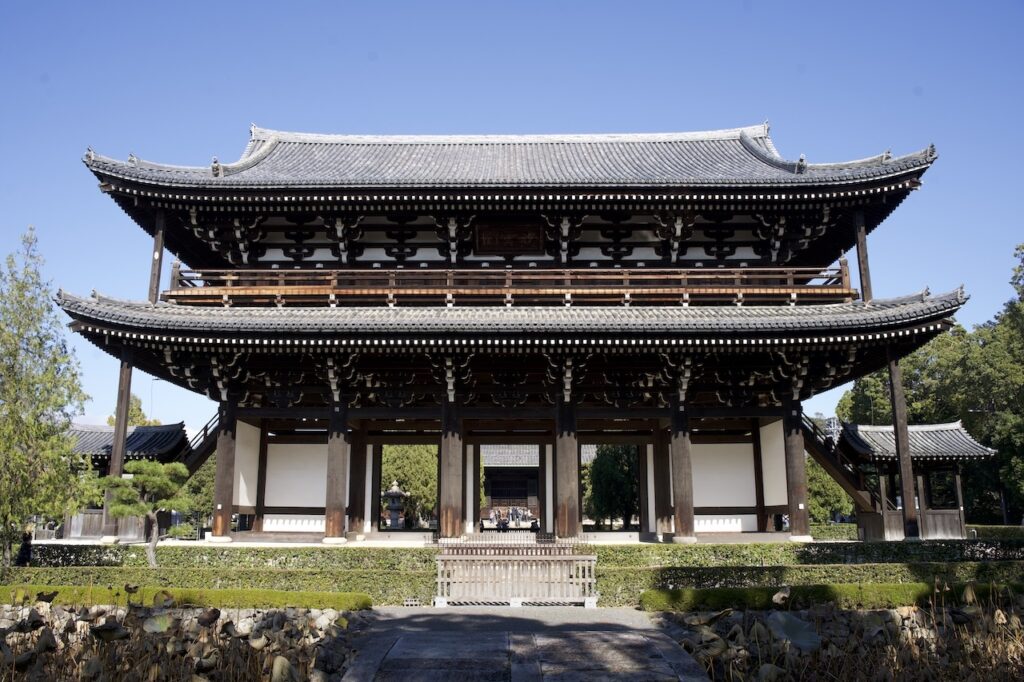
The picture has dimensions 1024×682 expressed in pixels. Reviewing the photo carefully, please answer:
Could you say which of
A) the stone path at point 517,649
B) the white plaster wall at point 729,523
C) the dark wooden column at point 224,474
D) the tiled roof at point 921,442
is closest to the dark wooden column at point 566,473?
the white plaster wall at point 729,523

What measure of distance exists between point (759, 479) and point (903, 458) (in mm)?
4366

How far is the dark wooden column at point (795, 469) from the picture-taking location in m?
20.2

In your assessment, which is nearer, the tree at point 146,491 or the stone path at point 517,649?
the stone path at point 517,649

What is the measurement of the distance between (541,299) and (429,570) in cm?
971

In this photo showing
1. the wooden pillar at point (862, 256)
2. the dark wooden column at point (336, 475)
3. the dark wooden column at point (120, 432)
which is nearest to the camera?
the dark wooden column at point (120, 432)

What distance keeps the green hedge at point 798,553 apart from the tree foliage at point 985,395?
3038 centimetres

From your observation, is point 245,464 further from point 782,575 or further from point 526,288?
point 782,575

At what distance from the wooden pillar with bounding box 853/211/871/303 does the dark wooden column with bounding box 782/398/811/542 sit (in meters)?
3.98

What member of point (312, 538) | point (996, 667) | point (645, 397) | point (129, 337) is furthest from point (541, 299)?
point (996, 667)

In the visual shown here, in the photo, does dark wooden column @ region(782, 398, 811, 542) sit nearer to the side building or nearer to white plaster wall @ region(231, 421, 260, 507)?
the side building

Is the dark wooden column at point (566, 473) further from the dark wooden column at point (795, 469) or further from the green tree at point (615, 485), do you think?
the green tree at point (615, 485)

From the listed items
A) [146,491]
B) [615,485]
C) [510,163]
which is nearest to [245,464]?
[146,491]

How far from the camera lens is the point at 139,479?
17.9 meters

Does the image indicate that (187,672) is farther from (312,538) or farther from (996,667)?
(312,538)
